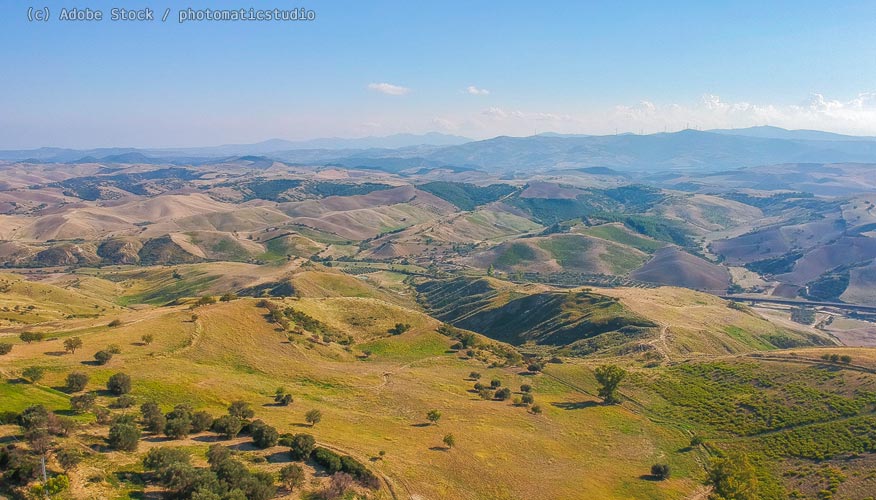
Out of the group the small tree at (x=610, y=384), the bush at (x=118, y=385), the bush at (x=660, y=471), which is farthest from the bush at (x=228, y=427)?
the small tree at (x=610, y=384)

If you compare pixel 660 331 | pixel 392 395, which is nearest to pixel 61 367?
pixel 392 395

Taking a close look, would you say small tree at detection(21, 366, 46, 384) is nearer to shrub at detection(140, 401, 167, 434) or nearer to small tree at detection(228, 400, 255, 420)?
shrub at detection(140, 401, 167, 434)

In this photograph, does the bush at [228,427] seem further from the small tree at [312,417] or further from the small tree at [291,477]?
the small tree at [291,477]

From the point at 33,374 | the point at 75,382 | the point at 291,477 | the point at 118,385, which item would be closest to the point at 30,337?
the point at 33,374

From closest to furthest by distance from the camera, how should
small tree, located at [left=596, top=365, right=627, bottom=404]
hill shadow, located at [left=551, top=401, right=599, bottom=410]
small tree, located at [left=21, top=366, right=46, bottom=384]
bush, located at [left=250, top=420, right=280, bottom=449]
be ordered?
bush, located at [left=250, top=420, right=280, bottom=449] < small tree, located at [left=21, top=366, right=46, bottom=384] < hill shadow, located at [left=551, top=401, right=599, bottom=410] < small tree, located at [left=596, top=365, right=627, bottom=404]

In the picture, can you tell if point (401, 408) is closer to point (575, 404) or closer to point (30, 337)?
point (575, 404)

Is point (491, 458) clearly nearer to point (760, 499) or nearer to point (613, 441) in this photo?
point (613, 441)

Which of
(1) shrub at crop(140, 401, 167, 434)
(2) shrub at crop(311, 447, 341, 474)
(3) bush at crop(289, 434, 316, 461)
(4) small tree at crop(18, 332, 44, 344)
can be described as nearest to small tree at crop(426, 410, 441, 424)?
(2) shrub at crop(311, 447, 341, 474)
